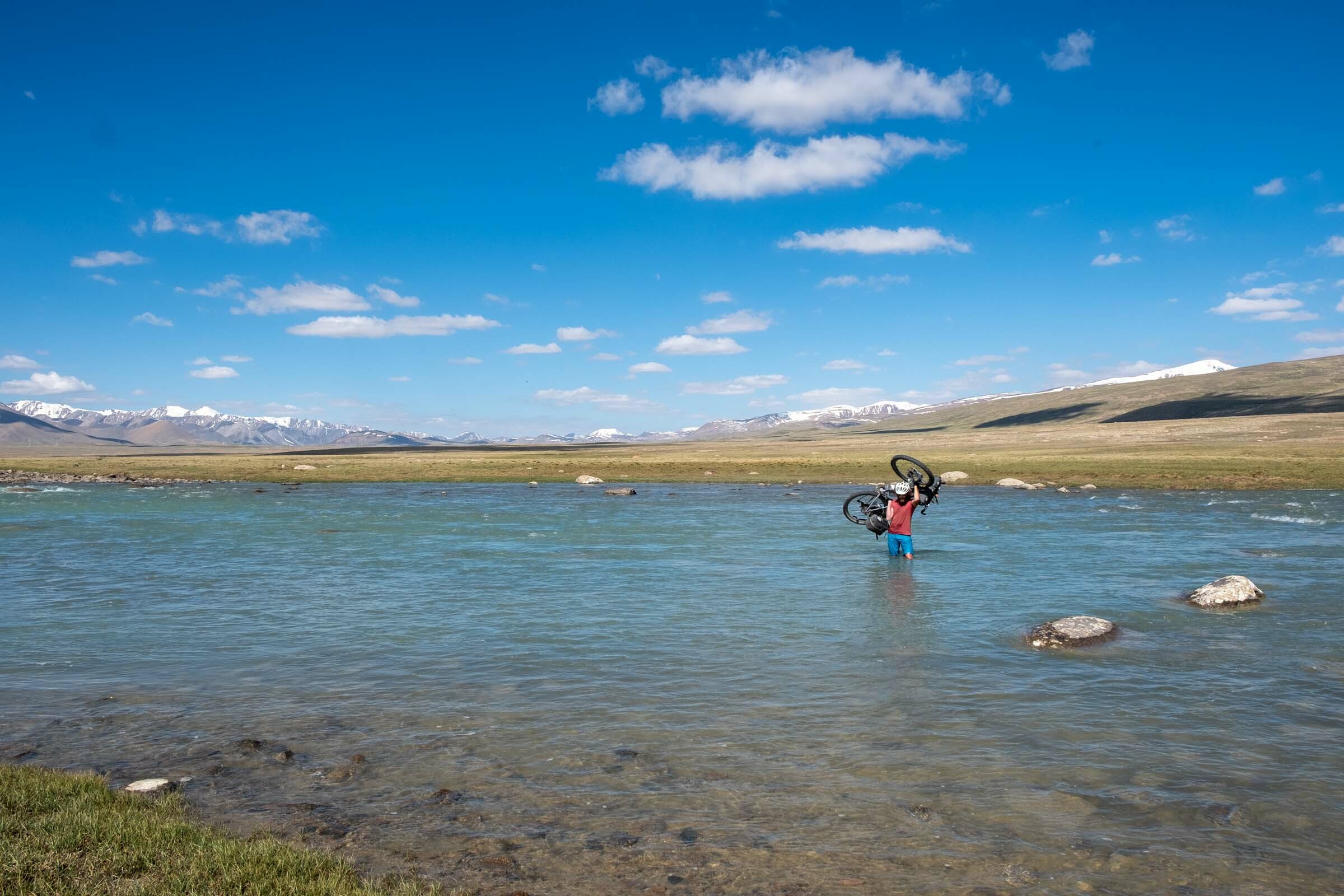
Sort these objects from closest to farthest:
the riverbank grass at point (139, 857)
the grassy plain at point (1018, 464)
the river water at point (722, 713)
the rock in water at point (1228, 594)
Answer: the riverbank grass at point (139, 857)
the river water at point (722, 713)
the rock in water at point (1228, 594)
the grassy plain at point (1018, 464)

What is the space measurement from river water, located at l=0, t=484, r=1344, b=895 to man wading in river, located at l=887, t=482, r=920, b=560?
38.3 inches

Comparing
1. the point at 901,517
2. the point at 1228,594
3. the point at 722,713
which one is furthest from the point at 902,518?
the point at 722,713

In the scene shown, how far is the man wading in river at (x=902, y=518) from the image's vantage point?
29.7 meters

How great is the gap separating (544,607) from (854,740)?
11.9m

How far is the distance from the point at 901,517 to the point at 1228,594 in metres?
10.8

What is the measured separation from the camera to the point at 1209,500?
167ft

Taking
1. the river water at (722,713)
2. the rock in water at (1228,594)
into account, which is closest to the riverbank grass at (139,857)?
the river water at (722,713)

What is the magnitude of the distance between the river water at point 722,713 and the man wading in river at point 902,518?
0.97 m

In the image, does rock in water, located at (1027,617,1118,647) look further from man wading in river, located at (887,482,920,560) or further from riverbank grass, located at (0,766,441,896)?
riverbank grass, located at (0,766,441,896)

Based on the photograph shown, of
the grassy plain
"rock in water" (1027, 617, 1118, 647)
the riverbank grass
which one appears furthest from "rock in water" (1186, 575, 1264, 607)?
the grassy plain

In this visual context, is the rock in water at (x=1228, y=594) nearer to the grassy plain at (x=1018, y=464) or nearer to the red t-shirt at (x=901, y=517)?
the red t-shirt at (x=901, y=517)

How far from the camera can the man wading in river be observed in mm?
29703

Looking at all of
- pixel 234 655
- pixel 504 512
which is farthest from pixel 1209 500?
pixel 234 655

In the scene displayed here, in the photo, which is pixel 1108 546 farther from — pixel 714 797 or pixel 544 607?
pixel 714 797
